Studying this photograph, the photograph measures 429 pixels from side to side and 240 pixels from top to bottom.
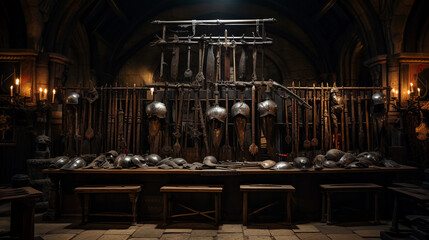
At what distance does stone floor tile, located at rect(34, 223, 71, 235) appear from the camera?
4.58 metres

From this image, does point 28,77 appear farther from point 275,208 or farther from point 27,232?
point 275,208

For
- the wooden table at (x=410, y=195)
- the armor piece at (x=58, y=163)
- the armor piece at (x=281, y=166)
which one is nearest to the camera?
the wooden table at (x=410, y=195)

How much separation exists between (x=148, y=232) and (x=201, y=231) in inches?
33.8

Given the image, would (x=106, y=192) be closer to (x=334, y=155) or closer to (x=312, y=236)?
(x=312, y=236)

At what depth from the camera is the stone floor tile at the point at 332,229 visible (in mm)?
A: 4527

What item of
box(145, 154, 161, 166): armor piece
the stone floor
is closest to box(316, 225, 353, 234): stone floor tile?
the stone floor

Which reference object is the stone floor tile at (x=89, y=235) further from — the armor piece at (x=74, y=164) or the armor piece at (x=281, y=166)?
the armor piece at (x=281, y=166)

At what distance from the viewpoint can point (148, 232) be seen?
14.9 feet

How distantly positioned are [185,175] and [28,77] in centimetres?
437

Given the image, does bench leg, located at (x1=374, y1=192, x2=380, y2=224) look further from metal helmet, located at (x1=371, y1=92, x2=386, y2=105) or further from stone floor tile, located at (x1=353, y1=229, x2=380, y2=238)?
metal helmet, located at (x1=371, y1=92, x2=386, y2=105)

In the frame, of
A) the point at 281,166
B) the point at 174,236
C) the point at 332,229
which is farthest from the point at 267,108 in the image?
the point at 174,236

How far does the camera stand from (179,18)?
1084 cm

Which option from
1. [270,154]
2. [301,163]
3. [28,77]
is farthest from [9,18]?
[301,163]

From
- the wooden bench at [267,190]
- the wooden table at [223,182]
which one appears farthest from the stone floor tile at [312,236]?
the wooden table at [223,182]
